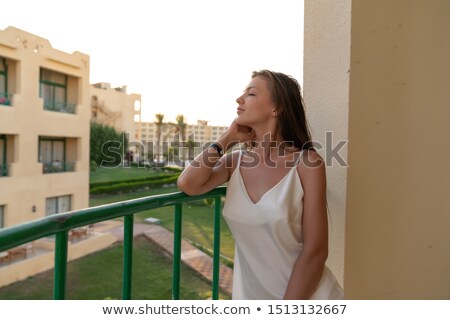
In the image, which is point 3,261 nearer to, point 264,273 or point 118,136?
point 118,136

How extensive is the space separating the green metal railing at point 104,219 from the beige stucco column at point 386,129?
0.49 meters

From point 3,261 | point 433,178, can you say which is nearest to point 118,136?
point 3,261

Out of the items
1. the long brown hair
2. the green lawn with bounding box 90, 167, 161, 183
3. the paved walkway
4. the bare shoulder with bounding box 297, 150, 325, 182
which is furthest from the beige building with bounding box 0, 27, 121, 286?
the bare shoulder with bounding box 297, 150, 325, 182

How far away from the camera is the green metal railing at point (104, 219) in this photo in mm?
639

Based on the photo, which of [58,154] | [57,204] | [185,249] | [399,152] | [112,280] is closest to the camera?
[399,152]

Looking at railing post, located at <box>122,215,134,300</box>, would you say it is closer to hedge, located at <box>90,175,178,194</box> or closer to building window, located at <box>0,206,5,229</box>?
building window, located at <box>0,206,5,229</box>

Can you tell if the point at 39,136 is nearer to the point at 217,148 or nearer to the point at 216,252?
the point at 216,252

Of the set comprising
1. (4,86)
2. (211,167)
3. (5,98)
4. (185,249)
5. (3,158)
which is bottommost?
(185,249)

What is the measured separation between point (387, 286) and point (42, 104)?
37.7 ft

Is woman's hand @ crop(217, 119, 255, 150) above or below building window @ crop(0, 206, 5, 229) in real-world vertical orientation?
above

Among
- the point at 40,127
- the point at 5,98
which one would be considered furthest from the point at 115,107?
the point at 5,98

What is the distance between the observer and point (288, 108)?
1.15 meters

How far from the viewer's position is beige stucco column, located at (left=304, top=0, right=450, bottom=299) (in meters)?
1.29

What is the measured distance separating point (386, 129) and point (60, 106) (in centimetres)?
1214
